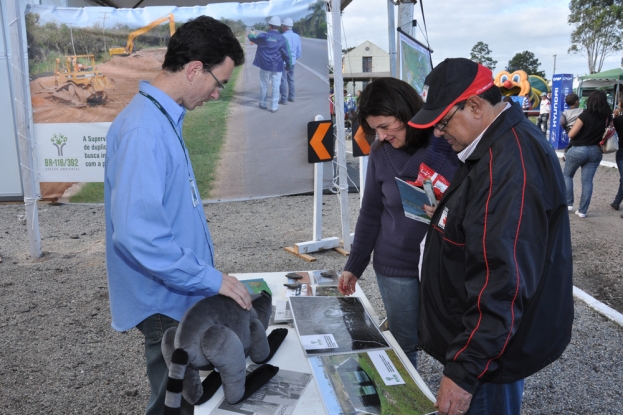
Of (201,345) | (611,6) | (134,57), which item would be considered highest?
(611,6)

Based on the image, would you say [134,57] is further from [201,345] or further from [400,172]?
[201,345]

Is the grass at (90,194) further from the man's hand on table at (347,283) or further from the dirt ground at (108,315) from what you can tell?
the man's hand on table at (347,283)

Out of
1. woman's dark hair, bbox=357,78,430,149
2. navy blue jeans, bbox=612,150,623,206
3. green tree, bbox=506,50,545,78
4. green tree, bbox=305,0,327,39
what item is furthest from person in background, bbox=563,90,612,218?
green tree, bbox=506,50,545,78

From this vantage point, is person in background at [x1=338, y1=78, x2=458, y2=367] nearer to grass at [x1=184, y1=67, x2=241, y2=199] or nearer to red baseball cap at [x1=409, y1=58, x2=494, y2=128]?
red baseball cap at [x1=409, y1=58, x2=494, y2=128]

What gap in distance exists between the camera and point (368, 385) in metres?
1.51

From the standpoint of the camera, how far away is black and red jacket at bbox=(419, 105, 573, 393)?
1.19 meters

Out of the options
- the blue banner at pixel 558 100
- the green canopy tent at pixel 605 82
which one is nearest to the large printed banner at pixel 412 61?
the blue banner at pixel 558 100

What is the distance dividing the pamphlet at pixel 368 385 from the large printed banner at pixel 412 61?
2.47 meters

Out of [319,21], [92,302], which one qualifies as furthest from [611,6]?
[92,302]

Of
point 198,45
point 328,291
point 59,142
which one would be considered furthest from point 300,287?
point 59,142

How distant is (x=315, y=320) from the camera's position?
1964 millimetres

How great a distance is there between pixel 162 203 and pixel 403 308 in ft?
3.57

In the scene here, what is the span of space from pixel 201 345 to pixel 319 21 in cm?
546

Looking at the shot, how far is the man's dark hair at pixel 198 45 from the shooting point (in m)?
1.55
